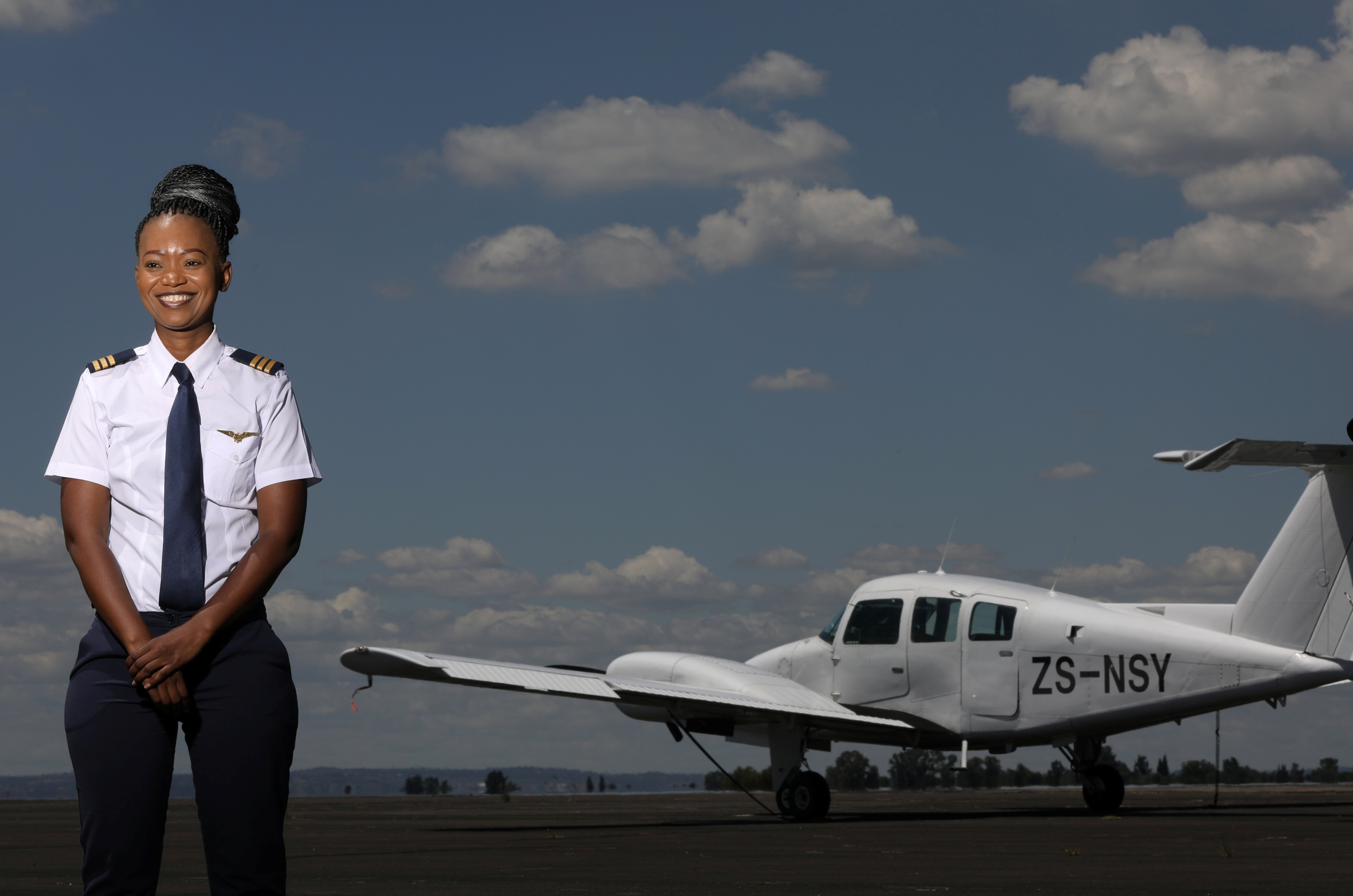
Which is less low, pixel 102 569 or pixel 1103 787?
pixel 102 569

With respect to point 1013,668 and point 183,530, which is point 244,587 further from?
point 1013,668

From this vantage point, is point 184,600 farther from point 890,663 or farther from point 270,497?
point 890,663

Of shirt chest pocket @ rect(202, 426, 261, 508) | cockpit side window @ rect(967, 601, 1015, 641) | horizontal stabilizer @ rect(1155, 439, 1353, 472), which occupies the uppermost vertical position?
horizontal stabilizer @ rect(1155, 439, 1353, 472)

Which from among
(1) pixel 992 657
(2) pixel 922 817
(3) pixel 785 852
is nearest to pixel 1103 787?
(2) pixel 922 817

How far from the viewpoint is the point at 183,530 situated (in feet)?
11.3

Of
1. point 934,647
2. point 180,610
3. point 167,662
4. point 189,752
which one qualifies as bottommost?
point 189,752

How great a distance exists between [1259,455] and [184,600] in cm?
1410

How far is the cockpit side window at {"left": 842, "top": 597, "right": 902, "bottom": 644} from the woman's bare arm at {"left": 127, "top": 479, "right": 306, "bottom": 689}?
15.7 m

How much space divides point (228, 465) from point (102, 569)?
382 mm

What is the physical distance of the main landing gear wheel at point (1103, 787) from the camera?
1881 centimetres

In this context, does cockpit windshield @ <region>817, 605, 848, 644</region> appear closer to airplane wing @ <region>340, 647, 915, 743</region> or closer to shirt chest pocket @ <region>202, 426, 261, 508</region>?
airplane wing @ <region>340, 647, 915, 743</region>

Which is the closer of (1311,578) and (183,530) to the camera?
(183,530)

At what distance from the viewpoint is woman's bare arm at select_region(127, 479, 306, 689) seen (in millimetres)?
3299

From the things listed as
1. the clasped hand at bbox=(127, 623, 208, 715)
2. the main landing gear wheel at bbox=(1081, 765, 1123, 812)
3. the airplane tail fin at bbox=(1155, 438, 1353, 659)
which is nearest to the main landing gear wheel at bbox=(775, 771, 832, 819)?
the main landing gear wheel at bbox=(1081, 765, 1123, 812)
